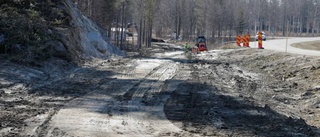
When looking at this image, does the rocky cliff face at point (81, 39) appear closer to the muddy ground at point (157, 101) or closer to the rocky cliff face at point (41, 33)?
the rocky cliff face at point (41, 33)

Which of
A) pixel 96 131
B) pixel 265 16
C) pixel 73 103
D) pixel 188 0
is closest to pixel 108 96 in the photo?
pixel 73 103

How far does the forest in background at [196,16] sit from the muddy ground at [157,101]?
34445 mm

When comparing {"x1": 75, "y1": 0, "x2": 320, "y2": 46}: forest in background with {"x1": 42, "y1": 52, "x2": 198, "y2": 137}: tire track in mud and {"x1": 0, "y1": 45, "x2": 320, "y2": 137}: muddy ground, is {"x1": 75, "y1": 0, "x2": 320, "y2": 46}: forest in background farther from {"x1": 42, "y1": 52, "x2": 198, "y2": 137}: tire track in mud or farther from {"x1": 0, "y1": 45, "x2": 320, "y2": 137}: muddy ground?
{"x1": 42, "y1": 52, "x2": 198, "y2": 137}: tire track in mud

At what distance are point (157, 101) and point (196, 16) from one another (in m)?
91.2

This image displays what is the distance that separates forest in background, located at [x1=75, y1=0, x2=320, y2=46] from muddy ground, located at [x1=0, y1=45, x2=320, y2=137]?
113ft

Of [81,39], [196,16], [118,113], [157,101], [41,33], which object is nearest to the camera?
[118,113]

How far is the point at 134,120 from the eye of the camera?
8523 mm

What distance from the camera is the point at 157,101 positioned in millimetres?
10992

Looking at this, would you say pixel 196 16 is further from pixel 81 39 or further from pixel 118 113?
pixel 118 113

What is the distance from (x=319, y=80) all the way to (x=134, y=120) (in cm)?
833

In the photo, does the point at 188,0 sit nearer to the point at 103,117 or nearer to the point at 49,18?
the point at 49,18

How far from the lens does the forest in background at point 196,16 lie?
189ft

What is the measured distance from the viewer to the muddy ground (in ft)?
25.8

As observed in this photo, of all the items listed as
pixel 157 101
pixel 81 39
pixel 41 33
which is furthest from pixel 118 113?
pixel 81 39
